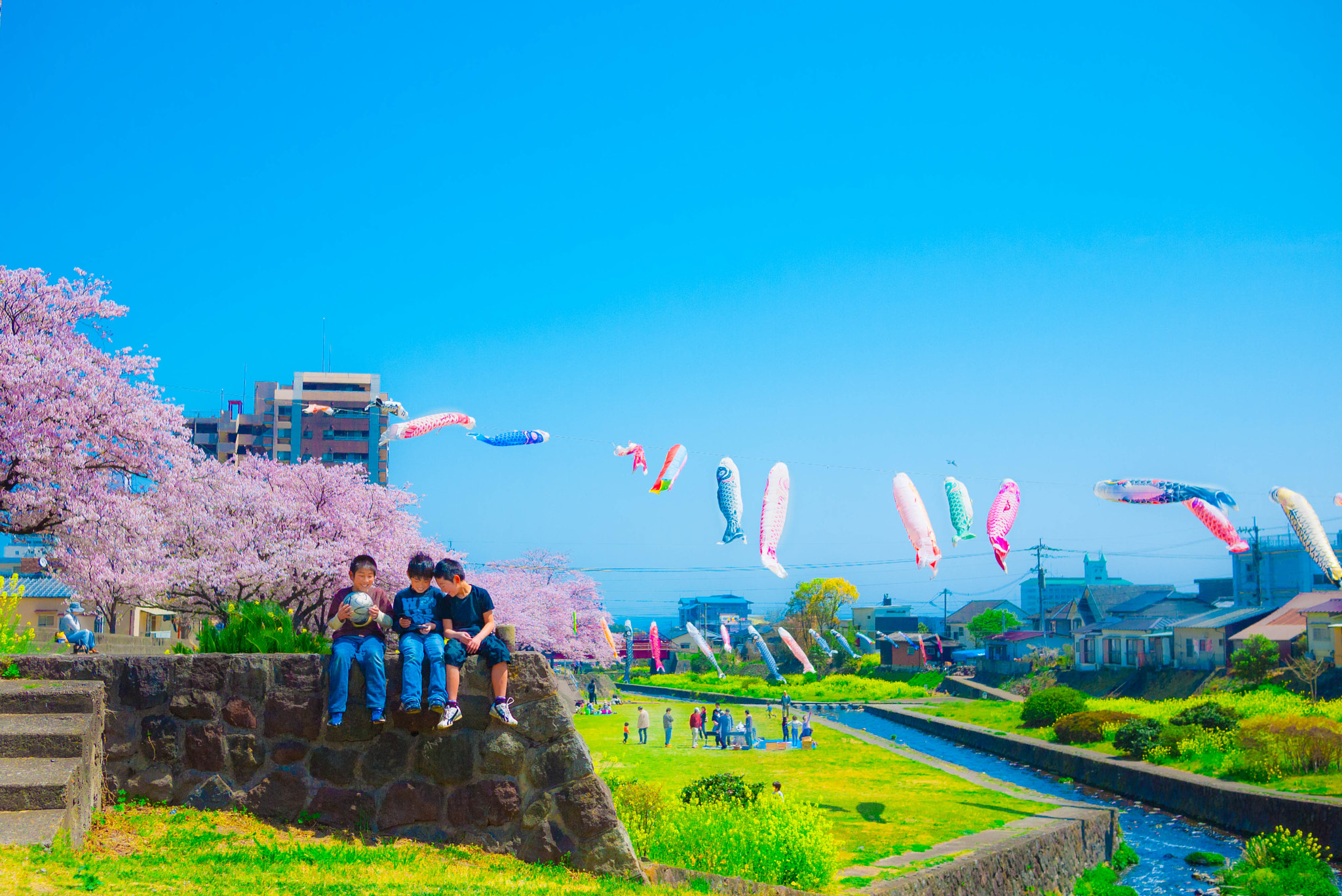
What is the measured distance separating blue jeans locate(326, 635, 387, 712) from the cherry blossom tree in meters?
42.9

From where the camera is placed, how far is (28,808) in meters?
5.14

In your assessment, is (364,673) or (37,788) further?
(364,673)

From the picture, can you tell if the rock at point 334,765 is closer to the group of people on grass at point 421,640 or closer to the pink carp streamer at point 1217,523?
the group of people on grass at point 421,640

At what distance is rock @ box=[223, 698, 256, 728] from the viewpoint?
6.10 m

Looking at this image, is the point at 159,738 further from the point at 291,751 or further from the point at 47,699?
the point at 291,751

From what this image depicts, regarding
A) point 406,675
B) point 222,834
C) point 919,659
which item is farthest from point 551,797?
point 919,659

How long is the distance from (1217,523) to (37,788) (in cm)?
1642

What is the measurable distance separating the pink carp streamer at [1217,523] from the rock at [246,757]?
14398 millimetres

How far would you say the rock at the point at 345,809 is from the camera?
19.6 ft

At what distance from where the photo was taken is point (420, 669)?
5836 mm

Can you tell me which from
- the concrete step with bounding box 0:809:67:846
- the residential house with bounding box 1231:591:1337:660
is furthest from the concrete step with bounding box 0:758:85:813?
the residential house with bounding box 1231:591:1337:660

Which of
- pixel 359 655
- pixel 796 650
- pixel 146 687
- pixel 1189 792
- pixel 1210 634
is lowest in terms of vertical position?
pixel 796 650

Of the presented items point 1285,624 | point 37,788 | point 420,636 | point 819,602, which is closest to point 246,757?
point 37,788

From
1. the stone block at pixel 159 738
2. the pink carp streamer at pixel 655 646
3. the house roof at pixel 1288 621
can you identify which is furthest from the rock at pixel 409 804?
the pink carp streamer at pixel 655 646
